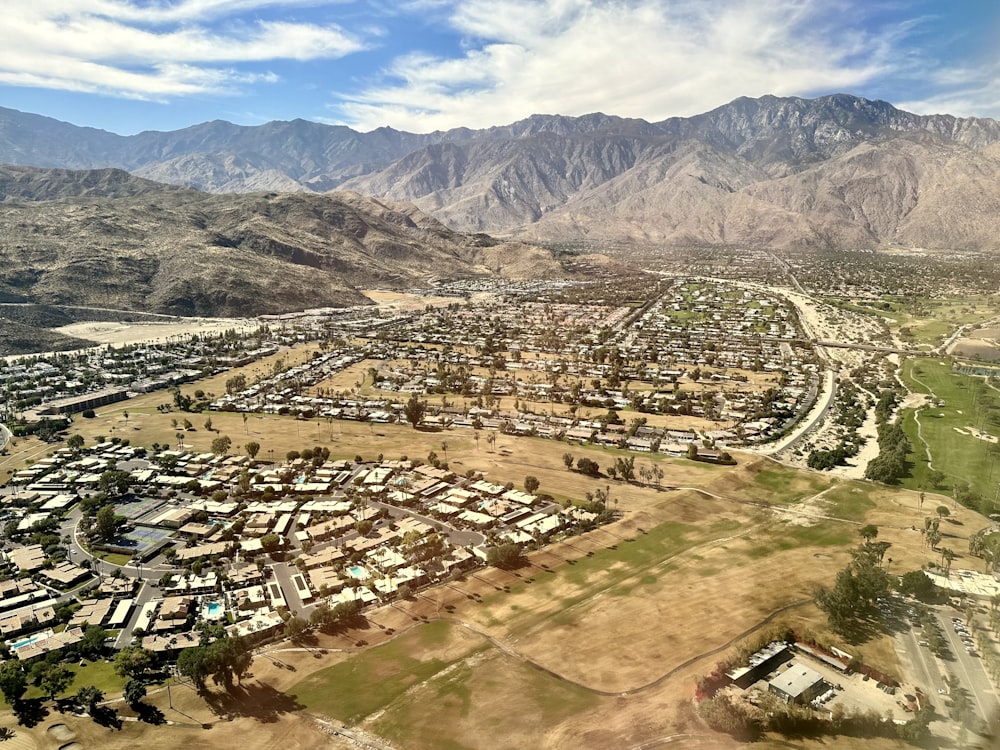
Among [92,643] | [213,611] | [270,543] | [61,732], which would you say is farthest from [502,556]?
[61,732]

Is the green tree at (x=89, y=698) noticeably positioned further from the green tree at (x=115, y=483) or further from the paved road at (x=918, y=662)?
the paved road at (x=918, y=662)

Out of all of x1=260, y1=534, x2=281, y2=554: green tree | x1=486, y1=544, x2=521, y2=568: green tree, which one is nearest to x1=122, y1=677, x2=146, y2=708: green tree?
x1=260, y1=534, x2=281, y2=554: green tree

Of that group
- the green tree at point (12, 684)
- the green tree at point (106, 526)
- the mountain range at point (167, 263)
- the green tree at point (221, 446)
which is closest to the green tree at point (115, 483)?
the green tree at point (106, 526)

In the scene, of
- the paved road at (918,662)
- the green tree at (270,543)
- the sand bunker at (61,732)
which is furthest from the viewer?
the green tree at (270,543)

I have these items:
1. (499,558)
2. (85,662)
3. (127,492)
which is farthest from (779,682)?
(127,492)

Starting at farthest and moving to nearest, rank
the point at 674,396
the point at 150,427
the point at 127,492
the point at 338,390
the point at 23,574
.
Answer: the point at 338,390
the point at 674,396
the point at 150,427
the point at 127,492
the point at 23,574

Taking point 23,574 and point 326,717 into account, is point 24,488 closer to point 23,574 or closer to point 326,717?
point 23,574
